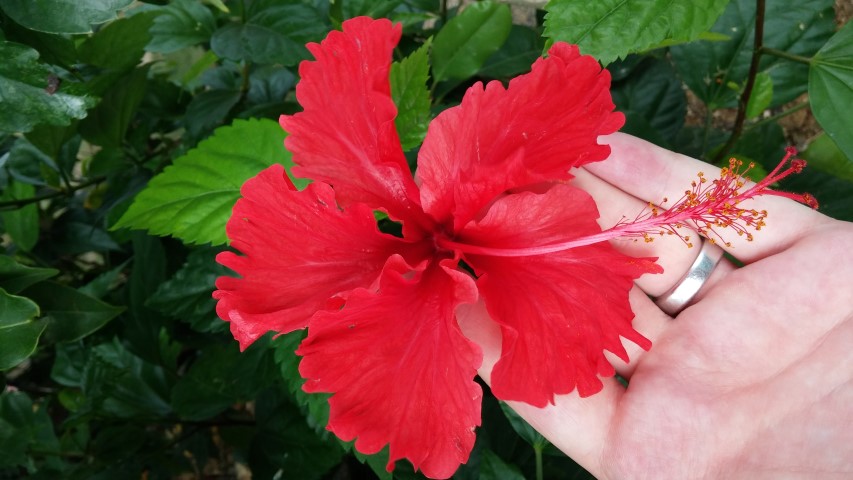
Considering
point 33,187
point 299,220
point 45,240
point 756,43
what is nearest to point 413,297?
point 299,220

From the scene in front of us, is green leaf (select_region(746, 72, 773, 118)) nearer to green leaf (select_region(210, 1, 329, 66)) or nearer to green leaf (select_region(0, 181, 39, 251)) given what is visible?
green leaf (select_region(210, 1, 329, 66))

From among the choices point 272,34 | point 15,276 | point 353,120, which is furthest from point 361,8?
point 15,276

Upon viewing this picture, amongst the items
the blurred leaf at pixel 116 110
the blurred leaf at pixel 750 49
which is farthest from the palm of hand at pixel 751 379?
the blurred leaf at pixel 116 110

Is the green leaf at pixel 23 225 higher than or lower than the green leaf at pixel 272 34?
lower

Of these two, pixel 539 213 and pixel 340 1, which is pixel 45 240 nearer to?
pixel 340 1

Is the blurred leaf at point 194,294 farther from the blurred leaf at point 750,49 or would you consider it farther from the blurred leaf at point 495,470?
the blurred leaf at point 750,49

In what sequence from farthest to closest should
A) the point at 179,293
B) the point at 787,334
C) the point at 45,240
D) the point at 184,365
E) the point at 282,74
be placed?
the point at 184,365, the point at 45,240, the point at 282,74, the point at 179,293, the point at 787,334
